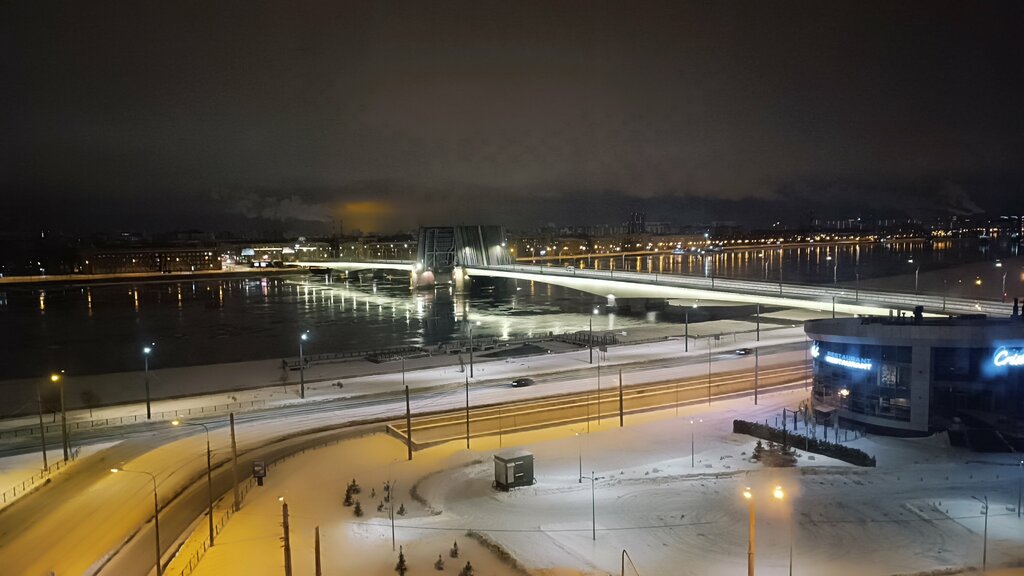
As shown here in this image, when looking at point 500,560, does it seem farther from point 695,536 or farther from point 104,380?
point 104,380

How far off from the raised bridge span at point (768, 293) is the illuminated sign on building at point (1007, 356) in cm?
1520

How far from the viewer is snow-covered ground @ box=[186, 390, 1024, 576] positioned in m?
12.7

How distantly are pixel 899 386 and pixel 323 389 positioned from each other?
21263 millimetres

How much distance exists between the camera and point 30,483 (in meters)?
18.0

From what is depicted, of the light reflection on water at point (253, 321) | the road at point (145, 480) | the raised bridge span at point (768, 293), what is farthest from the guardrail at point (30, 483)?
the raised bridge span at point (768, 293)

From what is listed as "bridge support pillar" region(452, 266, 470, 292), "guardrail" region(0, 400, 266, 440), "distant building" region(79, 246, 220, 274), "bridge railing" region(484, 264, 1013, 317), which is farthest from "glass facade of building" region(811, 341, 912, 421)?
"distant building" region(79, 246, 220, 274)

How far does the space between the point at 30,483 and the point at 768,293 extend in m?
38.4

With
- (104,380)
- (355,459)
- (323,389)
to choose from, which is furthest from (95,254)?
(355,459)

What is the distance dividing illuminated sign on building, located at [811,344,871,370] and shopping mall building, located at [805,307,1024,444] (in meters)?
0.03

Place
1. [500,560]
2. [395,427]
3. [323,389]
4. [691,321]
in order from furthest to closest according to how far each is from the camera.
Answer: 1. [691,321]
2. [323,389]
3. [395,427]
4. [500,560]

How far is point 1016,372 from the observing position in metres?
19.0

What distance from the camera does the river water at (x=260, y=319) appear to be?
45.0 m

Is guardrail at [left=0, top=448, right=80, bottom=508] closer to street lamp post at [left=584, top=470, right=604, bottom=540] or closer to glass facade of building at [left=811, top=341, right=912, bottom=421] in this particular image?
street lamp post at [left=584, top=470, right=604, bottom=540]

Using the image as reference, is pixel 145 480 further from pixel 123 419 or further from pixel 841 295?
pixel 841 295
